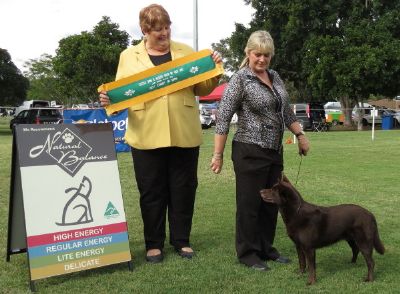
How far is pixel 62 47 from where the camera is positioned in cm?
4162

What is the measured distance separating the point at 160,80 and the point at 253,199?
1.26 metres

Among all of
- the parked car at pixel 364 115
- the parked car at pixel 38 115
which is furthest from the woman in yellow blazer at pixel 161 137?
the parked car at pixel 364 115

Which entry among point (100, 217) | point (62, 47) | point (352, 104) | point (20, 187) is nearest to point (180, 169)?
point (100, 217)

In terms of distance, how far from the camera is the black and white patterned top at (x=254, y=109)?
4.13m

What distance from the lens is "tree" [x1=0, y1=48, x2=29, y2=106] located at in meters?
39.9

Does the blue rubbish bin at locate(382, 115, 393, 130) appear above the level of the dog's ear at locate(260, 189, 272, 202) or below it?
below

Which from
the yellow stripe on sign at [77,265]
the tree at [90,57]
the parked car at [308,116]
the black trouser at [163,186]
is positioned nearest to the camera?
the yellow stripe on sign at [77,265]

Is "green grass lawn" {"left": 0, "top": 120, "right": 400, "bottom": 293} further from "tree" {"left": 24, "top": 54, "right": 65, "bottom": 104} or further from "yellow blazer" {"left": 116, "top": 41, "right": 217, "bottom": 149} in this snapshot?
"tree" {"left": 24, "top": 54, "right": 65, "bottom": 104}

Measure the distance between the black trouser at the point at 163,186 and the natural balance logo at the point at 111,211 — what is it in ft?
1.07

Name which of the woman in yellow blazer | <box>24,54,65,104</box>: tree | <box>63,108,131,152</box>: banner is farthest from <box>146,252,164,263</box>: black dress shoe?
<box>24,54,65,104</box>: tree

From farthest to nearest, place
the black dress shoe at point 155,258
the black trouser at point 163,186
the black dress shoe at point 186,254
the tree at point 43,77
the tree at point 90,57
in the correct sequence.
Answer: the tree at point 43,77
the tree at point 90,57
the black dress shoe at point 186,254
the black dress shoe at point 155,258
the black trouser at point 163,186

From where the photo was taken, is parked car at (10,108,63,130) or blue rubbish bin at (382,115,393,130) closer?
parked car at (10,108,63,130)

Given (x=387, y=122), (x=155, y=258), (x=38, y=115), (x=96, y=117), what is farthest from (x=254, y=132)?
(x=387, y=122)

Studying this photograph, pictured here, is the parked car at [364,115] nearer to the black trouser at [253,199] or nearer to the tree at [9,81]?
the tree at [9,81]
